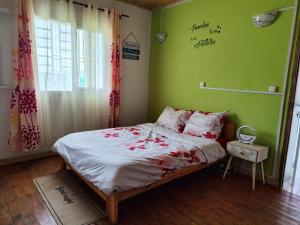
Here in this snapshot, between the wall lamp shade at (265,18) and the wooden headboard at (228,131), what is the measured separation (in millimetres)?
1340

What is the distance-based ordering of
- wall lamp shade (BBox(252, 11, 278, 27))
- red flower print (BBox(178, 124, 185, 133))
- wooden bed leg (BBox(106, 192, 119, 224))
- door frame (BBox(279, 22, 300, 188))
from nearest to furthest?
wooden bed leg (BBox(106, 192, 119, 224)), door frame (BBox(279, 22, 300, 188)), wall lamp shade (BBox(252, 11, 278, 27)), red flower print (BBox(178, 124, 185, 133))

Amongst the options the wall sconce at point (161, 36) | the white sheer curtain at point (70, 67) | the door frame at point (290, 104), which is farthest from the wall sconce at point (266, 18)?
the white sheer curtain at point (70, 67)

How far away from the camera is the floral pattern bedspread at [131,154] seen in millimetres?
1881

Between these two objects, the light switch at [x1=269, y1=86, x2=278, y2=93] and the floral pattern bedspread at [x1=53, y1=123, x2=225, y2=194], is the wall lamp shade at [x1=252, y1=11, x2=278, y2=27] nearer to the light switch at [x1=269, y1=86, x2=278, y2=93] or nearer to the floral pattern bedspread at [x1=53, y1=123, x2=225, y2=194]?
the light switch at [x1=269, y1=86, x2=278, y2=93]

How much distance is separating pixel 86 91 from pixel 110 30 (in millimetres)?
1103

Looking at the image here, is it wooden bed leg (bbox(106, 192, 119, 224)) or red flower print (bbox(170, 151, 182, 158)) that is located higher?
red flower print (bbox(170, 151, 182, 158))

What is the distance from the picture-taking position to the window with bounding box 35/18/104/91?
9.77 ft

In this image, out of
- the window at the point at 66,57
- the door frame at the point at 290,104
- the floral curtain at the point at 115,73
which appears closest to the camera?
the door frame at the point at 290,104

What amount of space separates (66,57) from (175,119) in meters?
1.92

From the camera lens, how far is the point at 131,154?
2146 mm

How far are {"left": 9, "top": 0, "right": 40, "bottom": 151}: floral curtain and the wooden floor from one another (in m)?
0.47

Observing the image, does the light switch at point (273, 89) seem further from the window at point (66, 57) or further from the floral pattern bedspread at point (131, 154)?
the window at point (66, 57)

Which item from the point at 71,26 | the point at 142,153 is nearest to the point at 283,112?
the point at 142,153

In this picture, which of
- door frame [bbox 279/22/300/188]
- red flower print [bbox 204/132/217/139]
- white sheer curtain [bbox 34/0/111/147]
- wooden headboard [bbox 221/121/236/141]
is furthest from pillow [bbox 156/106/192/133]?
door frame [bbox 279/22/300/188]
